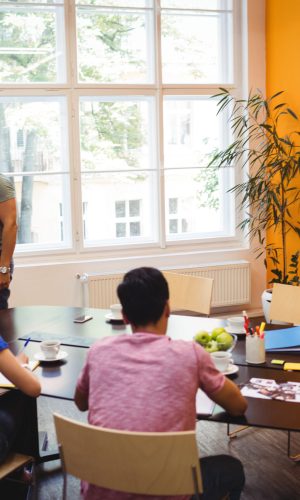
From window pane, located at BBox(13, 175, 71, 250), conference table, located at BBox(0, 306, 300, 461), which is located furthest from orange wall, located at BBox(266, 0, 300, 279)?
conference table, located at BBox(0, 306, 300, 461)

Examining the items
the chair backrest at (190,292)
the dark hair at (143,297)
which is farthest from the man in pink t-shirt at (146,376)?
the chair backrest at (190,292)

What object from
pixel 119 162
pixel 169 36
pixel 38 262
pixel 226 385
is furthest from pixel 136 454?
pixel 169 36

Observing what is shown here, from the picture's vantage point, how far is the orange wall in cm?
518

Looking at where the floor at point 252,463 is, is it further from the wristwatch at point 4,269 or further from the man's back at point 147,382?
the man's back at point 147,382

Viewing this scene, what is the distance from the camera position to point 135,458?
1.61 meters

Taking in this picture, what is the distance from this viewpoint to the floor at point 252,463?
2857mm

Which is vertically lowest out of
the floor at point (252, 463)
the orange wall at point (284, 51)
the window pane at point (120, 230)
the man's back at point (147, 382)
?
the floor at point (252, 463)

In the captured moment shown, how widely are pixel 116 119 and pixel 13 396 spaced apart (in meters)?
3.30

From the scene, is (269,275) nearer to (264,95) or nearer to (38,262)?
(264,95)

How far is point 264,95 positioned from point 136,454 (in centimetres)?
449

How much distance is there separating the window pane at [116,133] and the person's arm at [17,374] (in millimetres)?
3350

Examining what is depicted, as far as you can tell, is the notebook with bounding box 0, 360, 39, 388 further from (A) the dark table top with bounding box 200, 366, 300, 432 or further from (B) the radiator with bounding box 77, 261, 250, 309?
(B) the radiator with bounding box 77, 261, 250, 309

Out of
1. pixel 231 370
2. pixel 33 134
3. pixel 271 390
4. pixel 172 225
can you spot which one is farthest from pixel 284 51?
pixel 271 390

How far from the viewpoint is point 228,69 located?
5.59 meters
